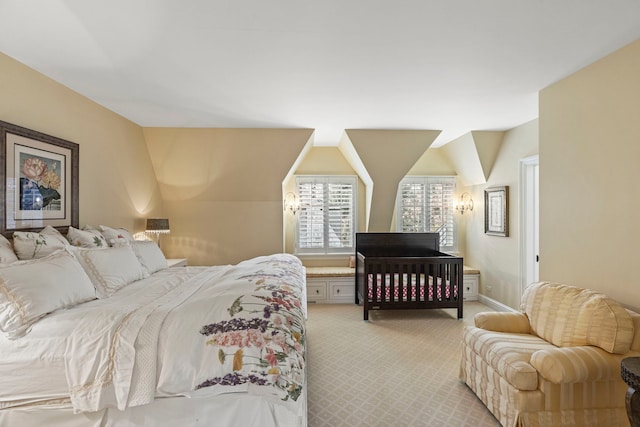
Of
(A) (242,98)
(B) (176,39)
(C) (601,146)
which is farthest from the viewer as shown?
(A) (242,98)

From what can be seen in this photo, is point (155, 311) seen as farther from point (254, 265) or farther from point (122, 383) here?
point (254, 265)


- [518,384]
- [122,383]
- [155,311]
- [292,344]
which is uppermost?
[155,311]

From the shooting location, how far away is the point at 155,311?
6.17ft

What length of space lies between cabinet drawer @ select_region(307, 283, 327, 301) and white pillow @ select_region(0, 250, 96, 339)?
3.36m

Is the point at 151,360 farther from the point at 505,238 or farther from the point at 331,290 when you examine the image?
the point at 505,238

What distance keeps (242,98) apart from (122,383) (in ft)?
8.89

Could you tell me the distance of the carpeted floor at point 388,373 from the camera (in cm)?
230

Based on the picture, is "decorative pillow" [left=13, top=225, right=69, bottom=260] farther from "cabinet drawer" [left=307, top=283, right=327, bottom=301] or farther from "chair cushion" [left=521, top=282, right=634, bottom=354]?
"chair cushion" [left=521, top=282, right=634, bottom=354]

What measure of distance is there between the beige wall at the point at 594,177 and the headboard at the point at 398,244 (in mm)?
2245

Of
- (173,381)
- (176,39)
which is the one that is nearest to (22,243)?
(173,381)

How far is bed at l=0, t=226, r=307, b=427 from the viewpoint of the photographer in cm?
170

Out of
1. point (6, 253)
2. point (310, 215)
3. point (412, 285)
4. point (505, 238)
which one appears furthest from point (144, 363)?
point (505, 238)

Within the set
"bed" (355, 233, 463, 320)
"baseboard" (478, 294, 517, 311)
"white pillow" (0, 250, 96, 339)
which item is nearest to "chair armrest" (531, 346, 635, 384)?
"bed" (355, 233, 463, 320)

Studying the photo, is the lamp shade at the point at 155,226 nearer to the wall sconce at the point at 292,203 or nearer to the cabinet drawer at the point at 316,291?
the wall sconce at the point at 292,203
